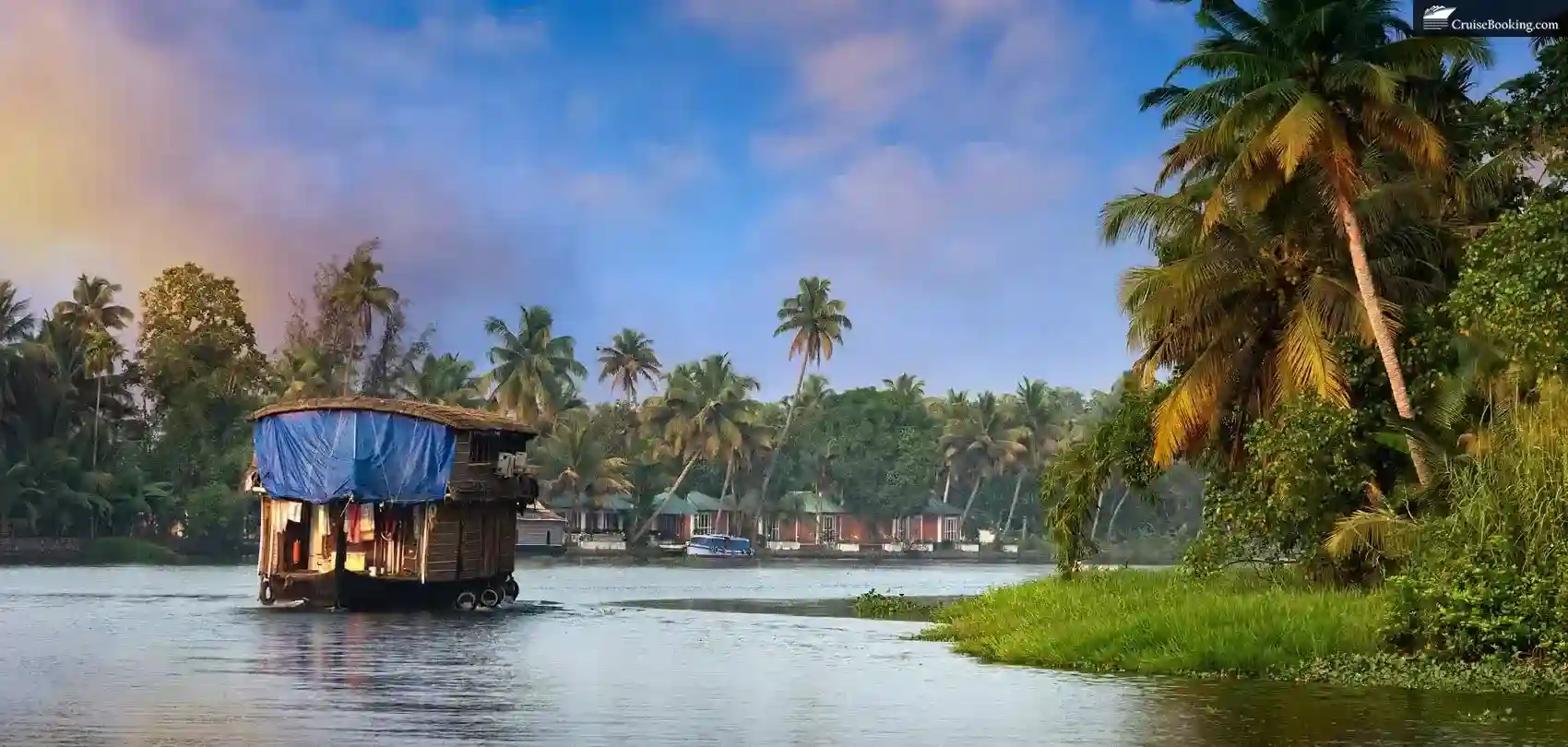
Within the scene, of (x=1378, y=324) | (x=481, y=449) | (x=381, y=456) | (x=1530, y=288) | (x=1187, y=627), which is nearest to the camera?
(x=1530, y=288)

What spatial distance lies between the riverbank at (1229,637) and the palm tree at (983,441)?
9529 centimetres

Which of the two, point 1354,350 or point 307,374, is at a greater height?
point 307,374

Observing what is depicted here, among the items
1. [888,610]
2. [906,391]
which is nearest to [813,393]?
[906,391]

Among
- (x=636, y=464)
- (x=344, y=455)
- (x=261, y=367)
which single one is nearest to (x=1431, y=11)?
(x=344, y=455)

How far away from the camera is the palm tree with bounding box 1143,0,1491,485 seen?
28500 mm

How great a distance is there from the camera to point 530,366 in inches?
4156

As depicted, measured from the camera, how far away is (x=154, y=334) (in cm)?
9769

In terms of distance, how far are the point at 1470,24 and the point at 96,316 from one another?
274 ft

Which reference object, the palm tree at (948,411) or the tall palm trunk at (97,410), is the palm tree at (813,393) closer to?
the palm tree at (948,411)

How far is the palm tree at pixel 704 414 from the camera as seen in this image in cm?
11112

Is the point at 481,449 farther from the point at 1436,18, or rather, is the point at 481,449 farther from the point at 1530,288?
the point at 1530,288

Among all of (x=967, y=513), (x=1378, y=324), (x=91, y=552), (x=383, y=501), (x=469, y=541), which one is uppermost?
(x=967, y=513)

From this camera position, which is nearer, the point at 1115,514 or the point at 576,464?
the point at 576,464

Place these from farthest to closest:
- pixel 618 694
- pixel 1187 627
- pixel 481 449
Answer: pixel 481 449
pixel 1187 627
pixel 618 694
